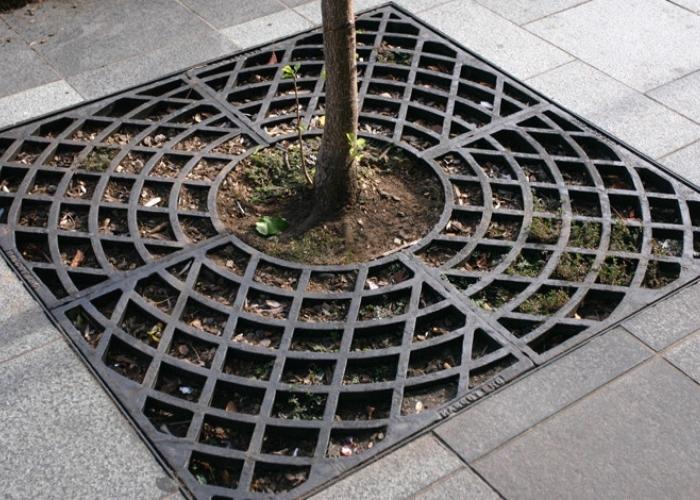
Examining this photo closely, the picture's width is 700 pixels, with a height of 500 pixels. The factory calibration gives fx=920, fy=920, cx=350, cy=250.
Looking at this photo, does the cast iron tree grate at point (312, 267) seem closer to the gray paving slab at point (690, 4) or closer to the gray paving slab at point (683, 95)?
the gray paving slab at point (683, 95)

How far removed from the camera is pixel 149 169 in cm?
440

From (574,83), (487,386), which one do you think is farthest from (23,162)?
(574,83)

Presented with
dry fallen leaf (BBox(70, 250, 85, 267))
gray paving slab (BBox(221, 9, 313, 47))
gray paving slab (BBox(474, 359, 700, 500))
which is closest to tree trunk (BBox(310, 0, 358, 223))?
dry fallen leaf (BBox(70, 250, 85, 267))

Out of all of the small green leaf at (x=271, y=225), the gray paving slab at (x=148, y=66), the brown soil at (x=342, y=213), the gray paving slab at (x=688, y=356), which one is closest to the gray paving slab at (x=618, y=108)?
the brown soil at (x=342, y=213)

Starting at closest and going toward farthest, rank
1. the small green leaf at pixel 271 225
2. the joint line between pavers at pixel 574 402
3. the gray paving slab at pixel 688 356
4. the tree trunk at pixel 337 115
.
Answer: the joint line between pavers at pixel 574 402 < the gray paving slab at pixel 688 356 < the tree trunk at pixel 337 115 < the small green leaf at pixel 271 225

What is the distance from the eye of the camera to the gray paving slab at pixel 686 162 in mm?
4387

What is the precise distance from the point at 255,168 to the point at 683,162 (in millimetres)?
2072

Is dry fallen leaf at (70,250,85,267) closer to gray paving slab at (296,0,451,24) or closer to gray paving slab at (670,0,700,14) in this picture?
gray paving slab at (296,0,451,24)

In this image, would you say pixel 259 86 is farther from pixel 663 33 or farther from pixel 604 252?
pixel 663 33

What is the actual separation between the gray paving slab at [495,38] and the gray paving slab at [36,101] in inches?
85.7

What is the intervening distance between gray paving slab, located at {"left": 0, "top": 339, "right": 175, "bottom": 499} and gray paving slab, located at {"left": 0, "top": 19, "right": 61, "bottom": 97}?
2.15 meters

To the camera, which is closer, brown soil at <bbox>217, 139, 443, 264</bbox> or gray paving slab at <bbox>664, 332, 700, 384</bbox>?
gray paving slab at <bbox>664, 332, 700, 384</bbox>

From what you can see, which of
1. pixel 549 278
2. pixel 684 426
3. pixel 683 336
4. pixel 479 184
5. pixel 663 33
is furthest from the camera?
pixel 663 33

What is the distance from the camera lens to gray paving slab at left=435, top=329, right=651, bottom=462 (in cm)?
316
